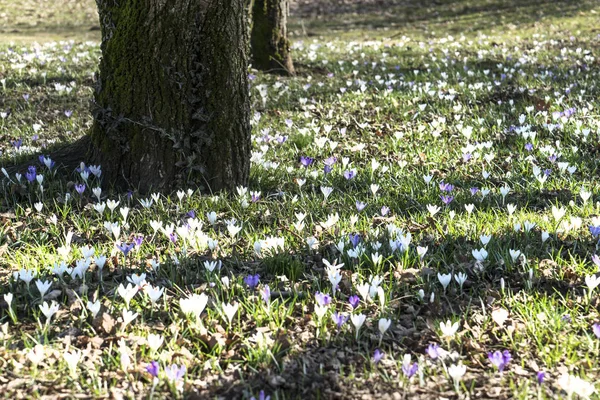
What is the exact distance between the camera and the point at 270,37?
1016 centimetres

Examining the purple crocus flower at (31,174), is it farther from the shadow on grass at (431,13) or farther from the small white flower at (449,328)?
the shadow on grass at (431,13)

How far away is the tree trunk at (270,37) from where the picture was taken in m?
10.0

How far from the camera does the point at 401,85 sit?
898 centimetres

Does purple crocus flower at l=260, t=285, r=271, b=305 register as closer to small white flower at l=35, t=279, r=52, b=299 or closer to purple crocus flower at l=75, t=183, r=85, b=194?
small white flower at l=35, t=279, r=52, b=299

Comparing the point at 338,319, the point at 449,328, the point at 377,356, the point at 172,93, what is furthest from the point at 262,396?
the point at 172,93

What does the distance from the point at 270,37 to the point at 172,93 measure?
227 inches

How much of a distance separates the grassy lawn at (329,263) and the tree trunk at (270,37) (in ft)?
8.83

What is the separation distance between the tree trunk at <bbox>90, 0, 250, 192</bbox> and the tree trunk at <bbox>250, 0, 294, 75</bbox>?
17.3 feet

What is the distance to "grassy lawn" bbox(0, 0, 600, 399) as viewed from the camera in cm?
269

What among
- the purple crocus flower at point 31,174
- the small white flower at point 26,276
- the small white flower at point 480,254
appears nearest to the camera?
the small white flower at point 26,276

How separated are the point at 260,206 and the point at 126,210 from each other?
3.15ft

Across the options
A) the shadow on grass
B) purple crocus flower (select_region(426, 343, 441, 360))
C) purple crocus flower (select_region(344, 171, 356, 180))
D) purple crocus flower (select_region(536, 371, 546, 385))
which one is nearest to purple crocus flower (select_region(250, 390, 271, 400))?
purple crocus flower (select_region(426, 343, 441, 360))

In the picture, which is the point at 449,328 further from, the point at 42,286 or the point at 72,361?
the point at 42,286

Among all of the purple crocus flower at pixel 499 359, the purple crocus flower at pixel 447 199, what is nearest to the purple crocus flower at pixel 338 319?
the purple crocus flower at pixel 499 359
